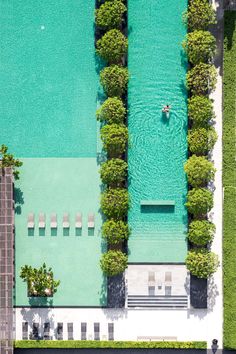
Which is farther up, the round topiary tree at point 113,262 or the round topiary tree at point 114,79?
the round topiary tree at point 114,79

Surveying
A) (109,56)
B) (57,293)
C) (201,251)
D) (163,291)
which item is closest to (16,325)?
(57,293)

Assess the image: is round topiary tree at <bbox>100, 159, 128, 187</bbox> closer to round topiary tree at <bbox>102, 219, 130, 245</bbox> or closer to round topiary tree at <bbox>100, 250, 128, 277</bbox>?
round topiary tree at <bbox>102, 219, 130, 245</bbox>

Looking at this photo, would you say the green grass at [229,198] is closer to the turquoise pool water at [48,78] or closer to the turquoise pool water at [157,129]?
the turquoise pool water at [157,129]

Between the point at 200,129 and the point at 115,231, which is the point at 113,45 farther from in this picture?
the point at 115,231

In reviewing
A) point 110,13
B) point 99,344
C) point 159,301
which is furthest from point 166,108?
point 99,344

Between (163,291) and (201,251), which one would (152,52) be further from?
(163,291)

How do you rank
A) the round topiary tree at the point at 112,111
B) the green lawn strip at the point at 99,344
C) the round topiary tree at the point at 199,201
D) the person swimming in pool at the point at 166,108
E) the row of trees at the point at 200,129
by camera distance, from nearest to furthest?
the row of trees at the point at 200,129 → the round topiary tree at the point at 112,111 → the round topiary tree at the point at 199,201 → the person swimming in pool at the point at 166,108 → the green lawn strip at the point at 99,344

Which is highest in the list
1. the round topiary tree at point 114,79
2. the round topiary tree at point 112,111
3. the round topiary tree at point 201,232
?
the round topiary tree at point 114,79

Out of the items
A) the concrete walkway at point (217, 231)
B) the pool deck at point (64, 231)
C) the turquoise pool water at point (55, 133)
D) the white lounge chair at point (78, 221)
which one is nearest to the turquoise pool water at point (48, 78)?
the turquoise pool water at point (55, 133)
